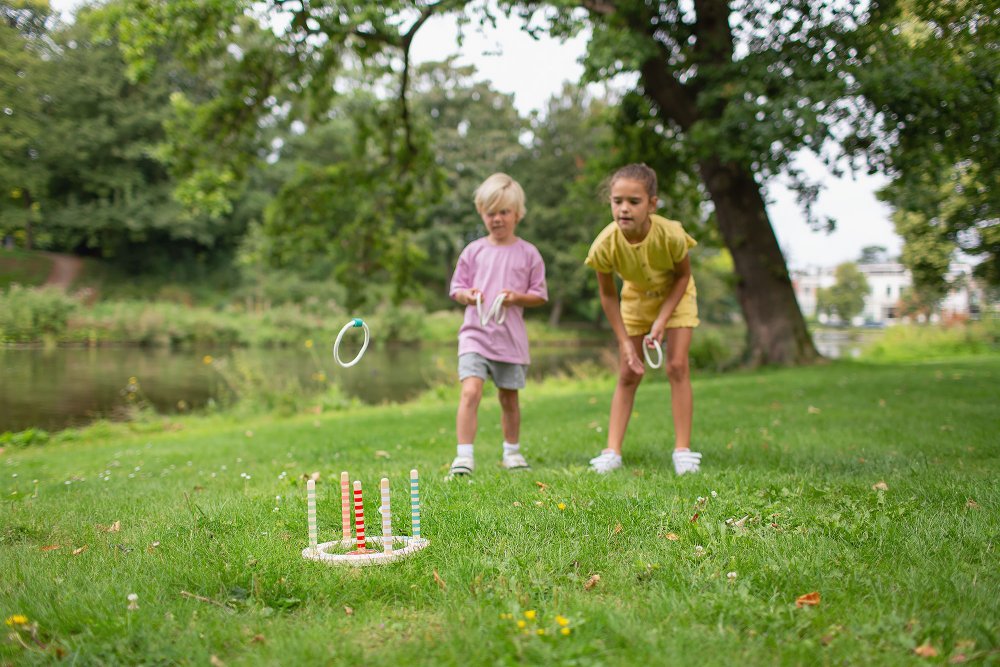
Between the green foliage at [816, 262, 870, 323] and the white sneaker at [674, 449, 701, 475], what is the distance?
3681 inches

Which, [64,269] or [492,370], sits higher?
[64,269]

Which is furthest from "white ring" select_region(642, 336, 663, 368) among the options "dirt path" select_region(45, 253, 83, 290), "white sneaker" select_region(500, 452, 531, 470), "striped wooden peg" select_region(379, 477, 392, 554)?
"dirt path" select_region(45, 253, 83, 290)

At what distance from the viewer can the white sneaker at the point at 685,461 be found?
480 centimetres

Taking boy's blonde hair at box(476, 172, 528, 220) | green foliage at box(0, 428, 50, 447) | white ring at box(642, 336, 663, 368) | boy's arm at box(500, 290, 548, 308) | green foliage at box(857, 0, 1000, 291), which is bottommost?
green foliage at box(0, 428, 50, 447)

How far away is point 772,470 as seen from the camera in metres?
4.77

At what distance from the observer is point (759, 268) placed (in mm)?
14695

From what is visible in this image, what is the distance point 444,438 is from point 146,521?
3.99m

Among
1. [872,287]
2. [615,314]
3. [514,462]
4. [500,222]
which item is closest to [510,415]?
[514,462]

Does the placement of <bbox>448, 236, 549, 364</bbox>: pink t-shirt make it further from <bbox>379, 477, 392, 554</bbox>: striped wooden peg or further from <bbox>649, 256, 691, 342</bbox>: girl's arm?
<bbox>379, 477, 392, 554</bbox>: striped wooden peg

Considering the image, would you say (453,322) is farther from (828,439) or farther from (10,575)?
(10,575)

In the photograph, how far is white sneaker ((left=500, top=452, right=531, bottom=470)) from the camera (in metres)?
5.19

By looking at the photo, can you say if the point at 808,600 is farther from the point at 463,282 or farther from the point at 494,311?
the point at 463,282

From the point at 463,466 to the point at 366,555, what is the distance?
1.88 meters

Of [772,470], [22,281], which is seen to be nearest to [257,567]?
[772,470]
